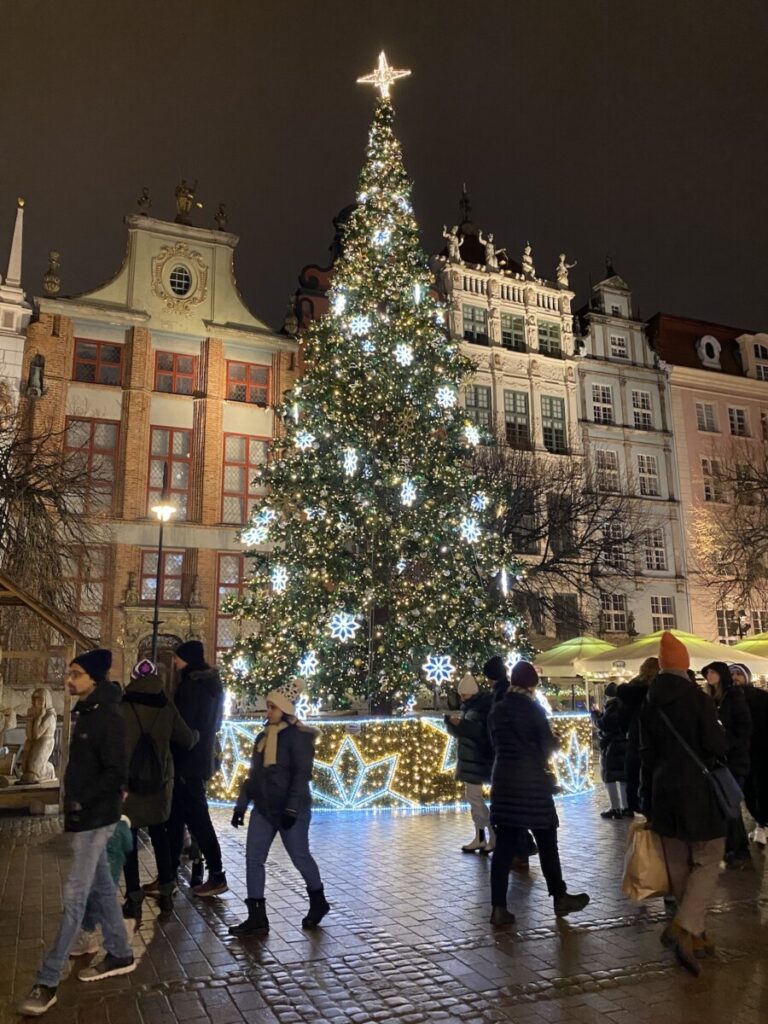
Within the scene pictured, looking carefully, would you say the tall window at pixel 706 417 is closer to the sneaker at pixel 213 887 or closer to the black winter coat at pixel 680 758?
the black winter coat at pixel 680 758

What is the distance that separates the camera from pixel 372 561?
1474cm

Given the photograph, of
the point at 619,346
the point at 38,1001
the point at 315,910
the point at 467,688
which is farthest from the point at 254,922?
the point at 619,346

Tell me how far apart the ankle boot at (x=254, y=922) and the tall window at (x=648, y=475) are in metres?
32.3

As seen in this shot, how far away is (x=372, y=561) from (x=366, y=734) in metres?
3.62

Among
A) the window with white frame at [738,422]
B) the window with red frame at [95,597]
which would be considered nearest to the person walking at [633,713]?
the window with red frame at [95,597]

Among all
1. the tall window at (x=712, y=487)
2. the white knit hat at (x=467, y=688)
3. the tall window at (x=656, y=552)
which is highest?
the tall window at (x=712, y=487)

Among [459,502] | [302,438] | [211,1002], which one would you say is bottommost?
[211,1002]

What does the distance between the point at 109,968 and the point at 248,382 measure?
25334mm

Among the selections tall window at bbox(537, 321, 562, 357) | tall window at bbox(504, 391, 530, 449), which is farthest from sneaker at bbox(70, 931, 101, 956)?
tall window at bbox(537, 321, 562, 357)

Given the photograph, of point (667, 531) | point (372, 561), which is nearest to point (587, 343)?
point (667, 531)

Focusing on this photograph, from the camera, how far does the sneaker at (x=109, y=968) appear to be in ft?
16.1

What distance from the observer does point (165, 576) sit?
2638 centimetres

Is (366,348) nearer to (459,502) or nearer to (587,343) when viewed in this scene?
(459,502)

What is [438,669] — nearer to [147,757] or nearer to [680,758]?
[147,757]
